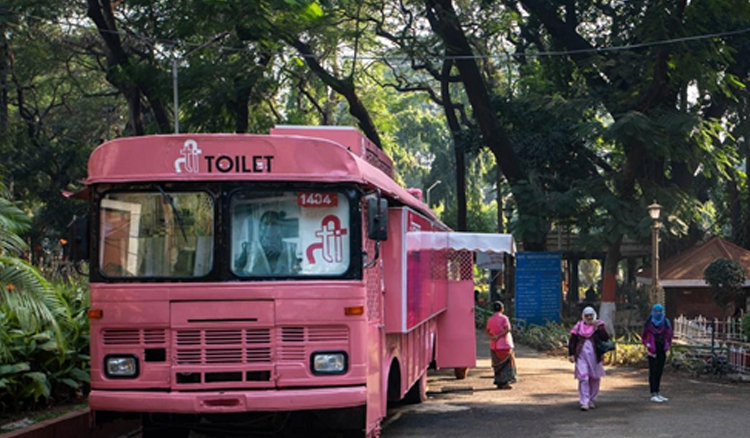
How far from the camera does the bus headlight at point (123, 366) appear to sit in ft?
31.1

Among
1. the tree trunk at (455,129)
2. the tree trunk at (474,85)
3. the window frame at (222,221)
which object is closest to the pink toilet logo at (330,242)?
the window frame at (222,221)

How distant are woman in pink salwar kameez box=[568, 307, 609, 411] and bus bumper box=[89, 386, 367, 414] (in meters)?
6.53

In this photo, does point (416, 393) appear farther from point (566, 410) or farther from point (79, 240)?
point (79, 240)

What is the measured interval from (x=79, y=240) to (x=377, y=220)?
2.69 meters

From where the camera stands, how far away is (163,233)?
31.2 ft

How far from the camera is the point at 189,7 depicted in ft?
90.2

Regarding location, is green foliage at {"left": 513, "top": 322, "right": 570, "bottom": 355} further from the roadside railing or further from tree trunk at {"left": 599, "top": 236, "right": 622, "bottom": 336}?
the roadside railing

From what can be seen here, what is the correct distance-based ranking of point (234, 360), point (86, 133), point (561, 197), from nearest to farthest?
point (234, 360) < point (561, 197) < point (86, 133)

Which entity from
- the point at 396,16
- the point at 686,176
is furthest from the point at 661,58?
the point at 396,16

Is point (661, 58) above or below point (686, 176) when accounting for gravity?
above

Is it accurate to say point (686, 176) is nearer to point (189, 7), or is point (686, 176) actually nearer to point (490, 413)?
point (189, 7)

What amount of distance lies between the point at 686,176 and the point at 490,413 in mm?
Result: 22587

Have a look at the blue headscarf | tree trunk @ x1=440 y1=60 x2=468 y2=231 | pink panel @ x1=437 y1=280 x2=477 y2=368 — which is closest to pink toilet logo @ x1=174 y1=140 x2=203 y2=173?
pink panel @ x1=437 y1=280 x2=477 y2=368

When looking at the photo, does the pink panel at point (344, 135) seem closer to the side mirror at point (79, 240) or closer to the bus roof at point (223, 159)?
the bus roof at point (223, 159)
